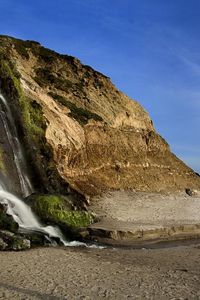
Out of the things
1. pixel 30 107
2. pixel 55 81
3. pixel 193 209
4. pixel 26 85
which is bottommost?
pixel 193 209

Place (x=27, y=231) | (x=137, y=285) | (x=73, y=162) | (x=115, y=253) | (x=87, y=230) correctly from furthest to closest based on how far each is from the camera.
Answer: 1. (x=73, y=162)
2. (x=87, y=230)
3. (x=27, y=231)
4. (x=115, y=253)
5. (x=137, y=285)

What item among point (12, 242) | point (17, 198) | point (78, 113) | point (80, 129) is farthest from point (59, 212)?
point (78, 113)

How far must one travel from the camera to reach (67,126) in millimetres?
46125

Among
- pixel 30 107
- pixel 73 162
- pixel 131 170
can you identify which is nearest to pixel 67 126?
pixel 73 162

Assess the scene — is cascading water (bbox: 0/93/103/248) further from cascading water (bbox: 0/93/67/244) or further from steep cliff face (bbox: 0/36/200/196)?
steep cliff face (bbox: 0/36/200/196)

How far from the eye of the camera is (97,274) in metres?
16.1

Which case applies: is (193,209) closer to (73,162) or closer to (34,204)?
(73,162)

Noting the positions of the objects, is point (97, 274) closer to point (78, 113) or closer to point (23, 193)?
point (23, 193)

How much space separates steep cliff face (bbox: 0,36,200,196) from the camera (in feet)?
123

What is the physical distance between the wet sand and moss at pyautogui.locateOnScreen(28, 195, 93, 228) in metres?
5.86

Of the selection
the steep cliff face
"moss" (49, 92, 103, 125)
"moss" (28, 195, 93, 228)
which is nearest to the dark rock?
"moss" (28, 195, 93, 228)

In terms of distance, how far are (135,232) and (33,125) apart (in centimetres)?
1462

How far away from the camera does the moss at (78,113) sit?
50031 millimetres

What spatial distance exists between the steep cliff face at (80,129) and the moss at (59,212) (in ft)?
9.99
